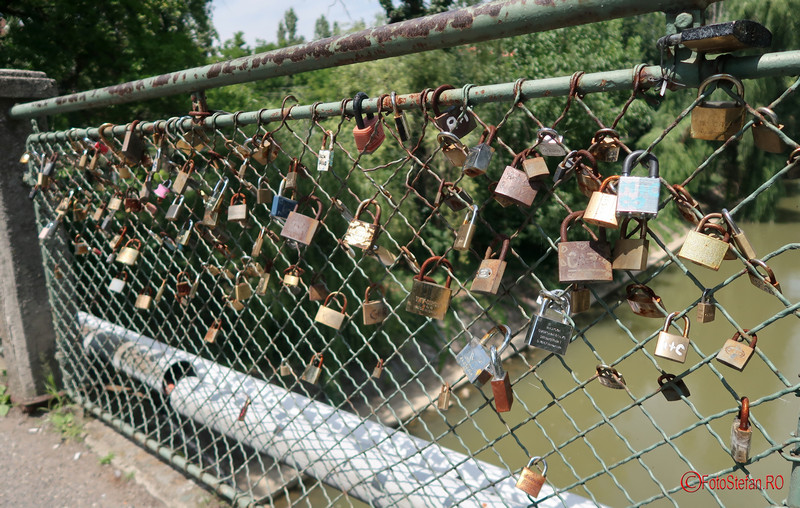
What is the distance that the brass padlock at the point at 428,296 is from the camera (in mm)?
1136

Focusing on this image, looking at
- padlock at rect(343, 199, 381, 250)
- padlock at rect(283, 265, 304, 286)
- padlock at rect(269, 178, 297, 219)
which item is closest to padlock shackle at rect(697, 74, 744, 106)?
padlock at rect(343, 199, 381, 250)

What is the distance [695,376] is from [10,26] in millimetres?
7997

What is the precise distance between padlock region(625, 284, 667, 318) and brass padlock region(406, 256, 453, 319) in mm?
341

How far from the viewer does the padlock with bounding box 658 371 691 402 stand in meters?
0.93

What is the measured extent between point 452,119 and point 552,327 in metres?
0.42

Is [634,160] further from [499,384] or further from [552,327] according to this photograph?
[499,384]

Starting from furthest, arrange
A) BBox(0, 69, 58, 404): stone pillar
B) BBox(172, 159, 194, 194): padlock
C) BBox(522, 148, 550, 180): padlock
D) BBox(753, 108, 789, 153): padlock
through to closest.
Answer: BBox(0, 69, 58, 404): stone pillar < BBox(172, 159, 194, 194): padlock < BBox(522, 148, 550, 180): padlock < BBox(753, 108, 789, 153): padlock

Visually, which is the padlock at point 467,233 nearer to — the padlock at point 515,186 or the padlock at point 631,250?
the padlock at point 515,186

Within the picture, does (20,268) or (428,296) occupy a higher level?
(428,296)

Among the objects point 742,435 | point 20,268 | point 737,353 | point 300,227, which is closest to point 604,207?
point 737,353

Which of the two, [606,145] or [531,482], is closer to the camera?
[606,145]

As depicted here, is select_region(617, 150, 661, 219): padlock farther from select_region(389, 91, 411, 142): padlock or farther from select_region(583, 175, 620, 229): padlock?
select_region(389, 91, 411, 142): padlock

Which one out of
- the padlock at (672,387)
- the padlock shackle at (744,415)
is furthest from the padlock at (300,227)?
the padlock shackle at (744,415)

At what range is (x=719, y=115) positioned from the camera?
30.7 inches
